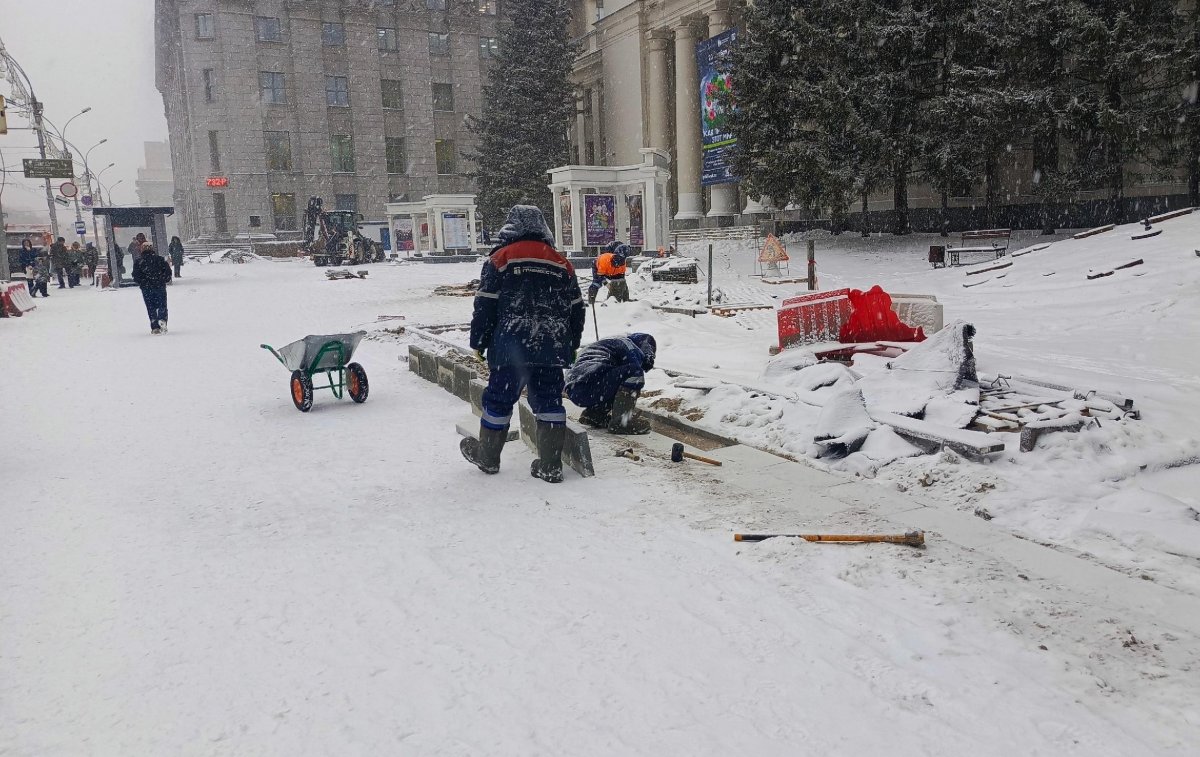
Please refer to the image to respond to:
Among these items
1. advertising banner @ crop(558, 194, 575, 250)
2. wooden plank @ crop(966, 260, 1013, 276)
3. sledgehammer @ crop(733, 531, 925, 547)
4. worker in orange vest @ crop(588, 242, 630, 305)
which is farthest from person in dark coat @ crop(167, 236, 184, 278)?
Result: sledgehammer @ crop(733, 531, 925, 547)

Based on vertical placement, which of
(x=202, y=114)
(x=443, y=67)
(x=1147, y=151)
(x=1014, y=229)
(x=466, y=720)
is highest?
(x=443, y=67)

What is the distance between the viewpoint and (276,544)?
14.9 ft

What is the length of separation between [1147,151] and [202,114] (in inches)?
2034

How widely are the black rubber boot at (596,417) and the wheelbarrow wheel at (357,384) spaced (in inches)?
107

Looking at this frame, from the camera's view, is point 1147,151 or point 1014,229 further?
point 1014,229

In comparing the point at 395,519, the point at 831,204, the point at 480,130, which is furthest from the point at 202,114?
the point at 395,519

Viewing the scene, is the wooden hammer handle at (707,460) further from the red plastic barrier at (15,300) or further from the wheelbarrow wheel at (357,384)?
the red plastic barrier at (15,300)

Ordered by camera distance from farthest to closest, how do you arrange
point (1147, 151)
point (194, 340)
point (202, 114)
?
point (202, 114)
point (1147, 151)
point (194, 340)

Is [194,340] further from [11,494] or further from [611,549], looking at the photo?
[611,549]

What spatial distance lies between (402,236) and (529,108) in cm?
940

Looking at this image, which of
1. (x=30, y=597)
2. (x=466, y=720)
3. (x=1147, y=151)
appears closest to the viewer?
(x=466, y=720)

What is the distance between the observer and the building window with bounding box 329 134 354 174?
55.6 metres

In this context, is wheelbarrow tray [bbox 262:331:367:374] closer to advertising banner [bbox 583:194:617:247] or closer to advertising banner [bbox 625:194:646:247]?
advertising banner [bbox 583:194:617:247]

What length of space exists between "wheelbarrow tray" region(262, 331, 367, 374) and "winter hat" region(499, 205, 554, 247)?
3.37 metres
